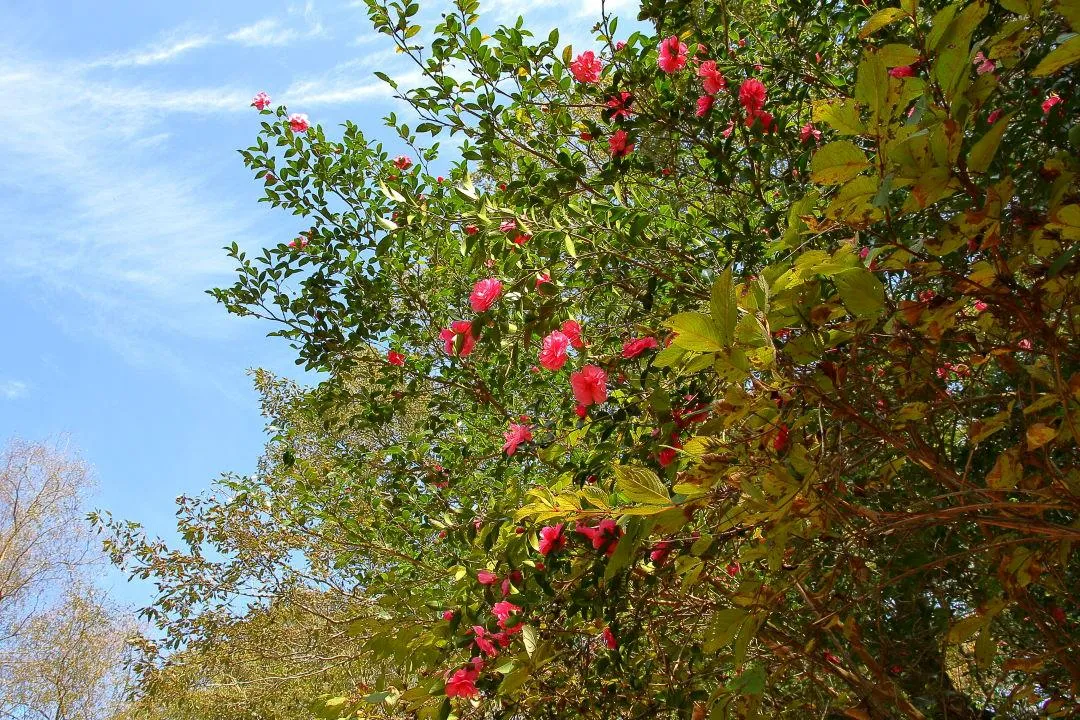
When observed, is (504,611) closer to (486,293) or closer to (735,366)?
(486,293)

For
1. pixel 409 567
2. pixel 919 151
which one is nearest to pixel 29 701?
pixel 409 567

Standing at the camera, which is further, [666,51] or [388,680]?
[666,51]

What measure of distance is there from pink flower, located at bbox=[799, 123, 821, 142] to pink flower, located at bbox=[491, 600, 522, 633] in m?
1.62

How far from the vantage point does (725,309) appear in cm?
107

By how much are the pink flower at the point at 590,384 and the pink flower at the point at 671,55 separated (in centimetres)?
102

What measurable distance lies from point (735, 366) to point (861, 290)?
25cm

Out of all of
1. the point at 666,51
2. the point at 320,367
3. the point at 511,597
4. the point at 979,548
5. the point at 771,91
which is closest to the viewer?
the point at 979,548

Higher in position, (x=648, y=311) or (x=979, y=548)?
(x=648, y=311)

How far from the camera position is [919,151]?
106 centimetres

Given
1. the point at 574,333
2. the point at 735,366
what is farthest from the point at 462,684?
the point at 735,366

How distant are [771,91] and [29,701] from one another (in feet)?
47.4

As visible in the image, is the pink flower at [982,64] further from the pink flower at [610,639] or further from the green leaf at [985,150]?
the pink flower at [610,639]

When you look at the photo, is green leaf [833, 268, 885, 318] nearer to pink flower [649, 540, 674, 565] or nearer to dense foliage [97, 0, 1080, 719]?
dense foliage [97, 0, 1080, 719]

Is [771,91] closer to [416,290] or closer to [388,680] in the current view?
[416,290]
